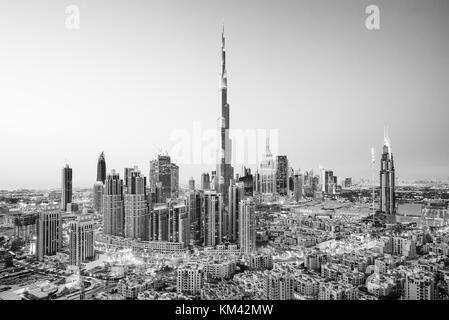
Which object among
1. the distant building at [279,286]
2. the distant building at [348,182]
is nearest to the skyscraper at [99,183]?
the distant building at [279,286]

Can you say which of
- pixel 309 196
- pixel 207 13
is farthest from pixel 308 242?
pixel 207 13

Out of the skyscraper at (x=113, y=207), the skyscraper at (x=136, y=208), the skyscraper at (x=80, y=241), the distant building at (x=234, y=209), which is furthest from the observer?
the distant building at (x=234, y=209)

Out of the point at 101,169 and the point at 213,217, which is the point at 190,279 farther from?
the point at 213,217

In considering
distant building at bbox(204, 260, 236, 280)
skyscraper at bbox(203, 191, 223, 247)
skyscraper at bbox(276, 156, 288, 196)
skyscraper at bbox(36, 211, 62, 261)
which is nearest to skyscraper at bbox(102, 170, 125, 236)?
skyscraper at bbox(36, 211, 62, 261)

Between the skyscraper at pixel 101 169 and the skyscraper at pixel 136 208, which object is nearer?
the skyscraper at pixel 101 169

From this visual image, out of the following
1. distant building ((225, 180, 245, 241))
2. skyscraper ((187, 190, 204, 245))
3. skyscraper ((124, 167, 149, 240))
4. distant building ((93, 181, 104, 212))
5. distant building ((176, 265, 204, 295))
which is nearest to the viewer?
distant building ((176, 265, 204, 295))

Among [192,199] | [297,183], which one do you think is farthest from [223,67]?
[192,199]

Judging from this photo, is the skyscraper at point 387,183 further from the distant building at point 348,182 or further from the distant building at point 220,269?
the distant building at point 220,269

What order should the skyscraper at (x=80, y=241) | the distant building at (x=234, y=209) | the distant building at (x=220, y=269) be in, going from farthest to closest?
1. the distant building at (x=234, y=209)
2. the skyscraper at (x=80, y=241)
3. the distant building at (x=220, y=269)

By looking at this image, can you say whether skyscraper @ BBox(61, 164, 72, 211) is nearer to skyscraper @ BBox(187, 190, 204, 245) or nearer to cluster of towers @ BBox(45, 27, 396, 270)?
cluster of towers @ BBox(45, 27, 396, 270)
